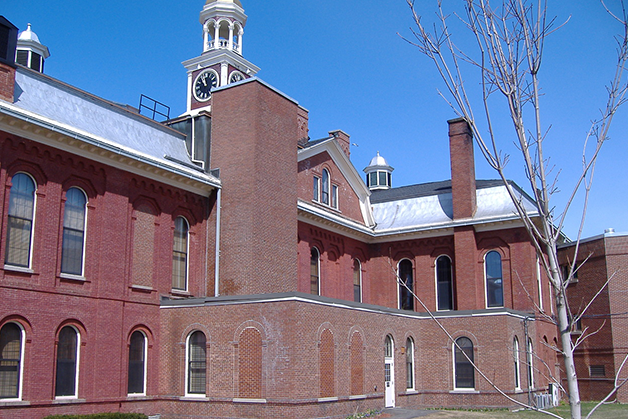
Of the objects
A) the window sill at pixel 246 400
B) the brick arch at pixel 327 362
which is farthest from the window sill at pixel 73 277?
the brick arch at pixel 327 362

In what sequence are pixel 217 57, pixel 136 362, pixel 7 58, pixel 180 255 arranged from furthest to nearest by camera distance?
1. pixel 217 57
2. pixel 180 255
3. pixel 136 362
4. pixel 7 58

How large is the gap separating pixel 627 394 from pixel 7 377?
2772 centimetres

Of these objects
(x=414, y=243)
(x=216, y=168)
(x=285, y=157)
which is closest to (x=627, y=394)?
(x=414, y=243)

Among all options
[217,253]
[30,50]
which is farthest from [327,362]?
[30,50]

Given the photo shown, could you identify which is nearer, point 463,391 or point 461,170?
point 463,391

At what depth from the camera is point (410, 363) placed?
91.7 ft

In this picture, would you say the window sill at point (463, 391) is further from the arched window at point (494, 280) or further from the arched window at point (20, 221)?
the arched window at point (20, 221)

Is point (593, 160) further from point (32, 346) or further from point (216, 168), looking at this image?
point (216, 168)

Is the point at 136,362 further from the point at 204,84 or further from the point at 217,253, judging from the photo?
the point at 204,84

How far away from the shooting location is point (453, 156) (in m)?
32.9

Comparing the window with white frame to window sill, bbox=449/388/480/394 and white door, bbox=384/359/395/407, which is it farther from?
window sill, bbox=449/388/480/394

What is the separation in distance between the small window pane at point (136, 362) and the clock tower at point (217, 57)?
3091 centimetres

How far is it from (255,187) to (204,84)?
30657 mm

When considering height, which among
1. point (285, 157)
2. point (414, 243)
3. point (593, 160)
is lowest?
point (593, 160)
